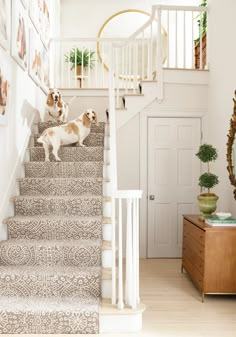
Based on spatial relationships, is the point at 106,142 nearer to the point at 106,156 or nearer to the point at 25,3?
the point at 106,156

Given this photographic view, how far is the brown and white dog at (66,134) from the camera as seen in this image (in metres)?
4.96

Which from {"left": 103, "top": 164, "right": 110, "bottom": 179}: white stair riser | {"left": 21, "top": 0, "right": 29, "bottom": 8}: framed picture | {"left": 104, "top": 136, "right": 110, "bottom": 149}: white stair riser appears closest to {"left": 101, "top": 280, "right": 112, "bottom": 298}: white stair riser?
{"left": 103, "top": 164, "right": 110, "bottom": 179}: white stair riser

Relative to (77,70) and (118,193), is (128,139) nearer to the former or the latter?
(77,70)

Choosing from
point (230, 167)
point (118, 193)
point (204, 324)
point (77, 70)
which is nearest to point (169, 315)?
point (204, 324)

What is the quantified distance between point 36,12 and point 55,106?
1.23 metres

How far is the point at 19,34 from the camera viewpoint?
4.64 meters

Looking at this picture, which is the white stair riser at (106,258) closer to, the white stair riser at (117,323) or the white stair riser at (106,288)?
the white stair riser at (106,288)

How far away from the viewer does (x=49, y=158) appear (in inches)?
203

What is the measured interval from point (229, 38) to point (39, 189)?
2849 millimetres

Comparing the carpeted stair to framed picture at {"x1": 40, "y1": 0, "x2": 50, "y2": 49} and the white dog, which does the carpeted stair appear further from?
framed picture at {"x1": 40, "y1": 0, "x2": 50, "y2": 49}

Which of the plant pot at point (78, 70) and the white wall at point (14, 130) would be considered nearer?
the white wall at point (14, 130)

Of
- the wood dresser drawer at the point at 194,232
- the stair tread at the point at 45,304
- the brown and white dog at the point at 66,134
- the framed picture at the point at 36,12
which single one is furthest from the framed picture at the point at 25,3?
the stair tread at the point at 45,304

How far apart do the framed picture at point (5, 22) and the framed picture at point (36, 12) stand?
1116 millimetres

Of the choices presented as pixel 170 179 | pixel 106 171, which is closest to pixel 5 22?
pixel 106 171
